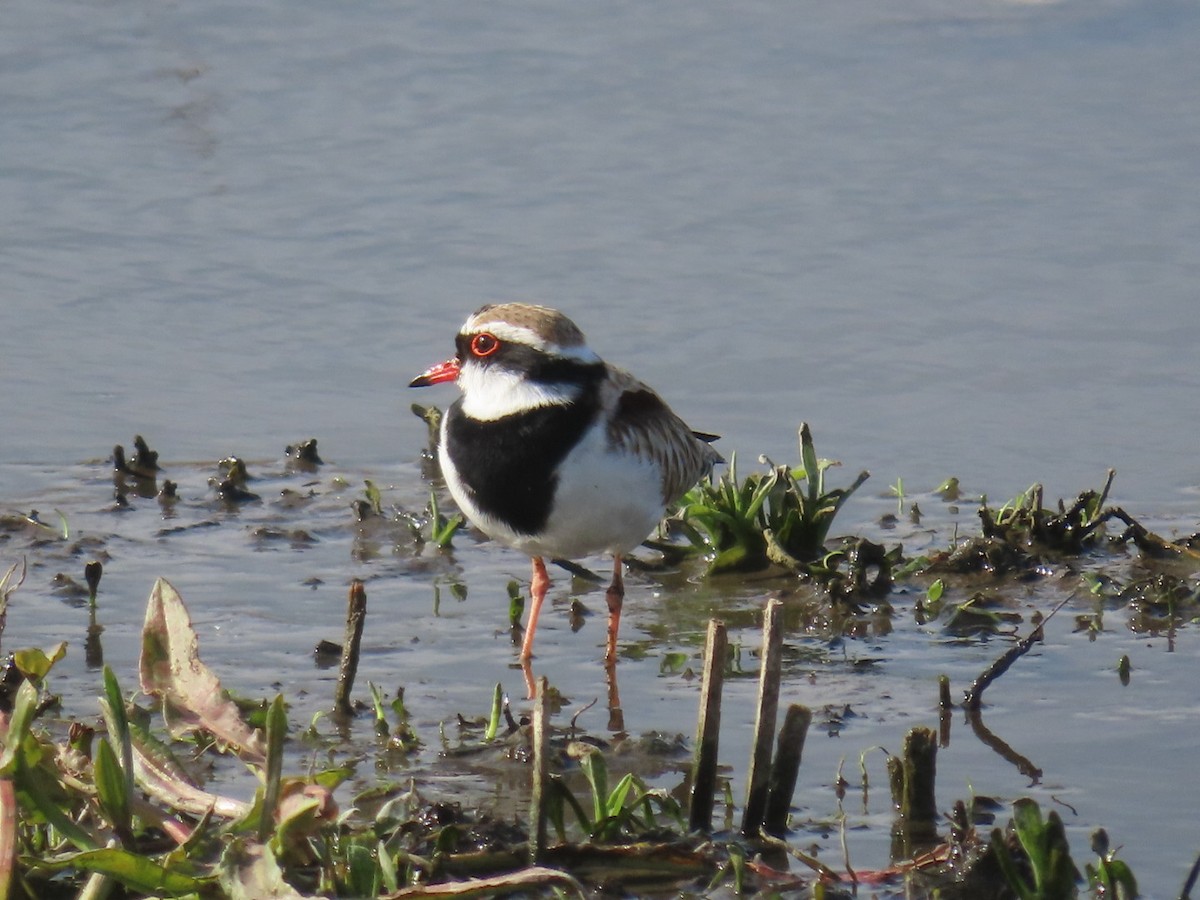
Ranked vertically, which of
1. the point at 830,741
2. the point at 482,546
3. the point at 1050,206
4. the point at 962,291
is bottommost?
the point at 830,741

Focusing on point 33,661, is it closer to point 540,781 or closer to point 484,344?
point 540,781

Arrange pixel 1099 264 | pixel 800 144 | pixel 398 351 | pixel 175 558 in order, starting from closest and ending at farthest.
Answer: pixel 175 558
pixel 398 351
pixel 1099 264
pixel 800 144

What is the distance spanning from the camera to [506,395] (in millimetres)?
6109

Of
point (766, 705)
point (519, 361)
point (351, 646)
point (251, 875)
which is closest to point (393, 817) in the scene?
point (251, 875)

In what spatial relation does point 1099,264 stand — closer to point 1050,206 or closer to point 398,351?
point 1050,206

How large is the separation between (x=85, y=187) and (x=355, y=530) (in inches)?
176

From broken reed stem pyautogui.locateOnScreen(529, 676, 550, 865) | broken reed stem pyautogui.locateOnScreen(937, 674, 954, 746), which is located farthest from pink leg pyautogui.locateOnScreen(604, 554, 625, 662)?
broken reed stem pyautogui.locateOnScreen(529, 676, 550, 865)

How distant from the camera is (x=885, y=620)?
6562 millimetres

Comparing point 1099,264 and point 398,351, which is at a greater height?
point 1099,264

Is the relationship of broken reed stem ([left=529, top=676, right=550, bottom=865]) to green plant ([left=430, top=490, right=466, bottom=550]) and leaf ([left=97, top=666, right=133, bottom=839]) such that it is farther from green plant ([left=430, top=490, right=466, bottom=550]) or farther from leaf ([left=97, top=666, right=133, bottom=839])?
green plant ([left=430, top=490, right=466, bottom=550])

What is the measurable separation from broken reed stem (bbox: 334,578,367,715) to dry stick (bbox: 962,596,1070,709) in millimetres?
1763

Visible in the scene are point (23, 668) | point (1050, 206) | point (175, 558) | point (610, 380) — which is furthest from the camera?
point (1050, 206)

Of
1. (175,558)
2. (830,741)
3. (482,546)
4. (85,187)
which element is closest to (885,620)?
(830,741)

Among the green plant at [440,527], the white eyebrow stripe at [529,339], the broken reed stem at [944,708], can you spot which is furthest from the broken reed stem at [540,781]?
the green plant at [440,527]
